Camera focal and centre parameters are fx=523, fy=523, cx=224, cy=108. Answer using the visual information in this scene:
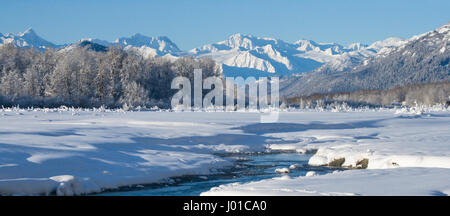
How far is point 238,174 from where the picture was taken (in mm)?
17328

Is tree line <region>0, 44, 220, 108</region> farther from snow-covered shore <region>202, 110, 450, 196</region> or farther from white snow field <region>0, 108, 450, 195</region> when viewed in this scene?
snow-covered shore <region>202, 110, 450, 196</region>

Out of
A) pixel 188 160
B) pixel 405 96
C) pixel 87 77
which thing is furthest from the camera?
pixel 405 96

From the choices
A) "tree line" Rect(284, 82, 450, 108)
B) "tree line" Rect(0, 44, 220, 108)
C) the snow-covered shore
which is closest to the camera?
the snow-covered shore

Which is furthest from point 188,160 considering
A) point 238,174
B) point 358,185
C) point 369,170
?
point 358,185

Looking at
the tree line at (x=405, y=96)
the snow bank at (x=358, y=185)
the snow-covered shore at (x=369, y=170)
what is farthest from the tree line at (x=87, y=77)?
the tree line at (x=405, y=96)

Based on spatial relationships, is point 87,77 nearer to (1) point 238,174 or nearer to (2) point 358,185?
(1) point 238,174

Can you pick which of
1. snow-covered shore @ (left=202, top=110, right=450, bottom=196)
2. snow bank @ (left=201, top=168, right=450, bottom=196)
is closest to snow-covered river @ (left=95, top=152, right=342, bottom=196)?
snow-covered shore @ (left=202, top=110, right=450, bottom=196)

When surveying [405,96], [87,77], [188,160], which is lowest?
[188,160]

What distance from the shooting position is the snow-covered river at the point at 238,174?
14.1 metres

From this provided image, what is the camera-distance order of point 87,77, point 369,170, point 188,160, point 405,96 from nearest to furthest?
point 369,170, point 188,160, point 87,77, point 405,96

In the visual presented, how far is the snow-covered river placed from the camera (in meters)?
14.1
